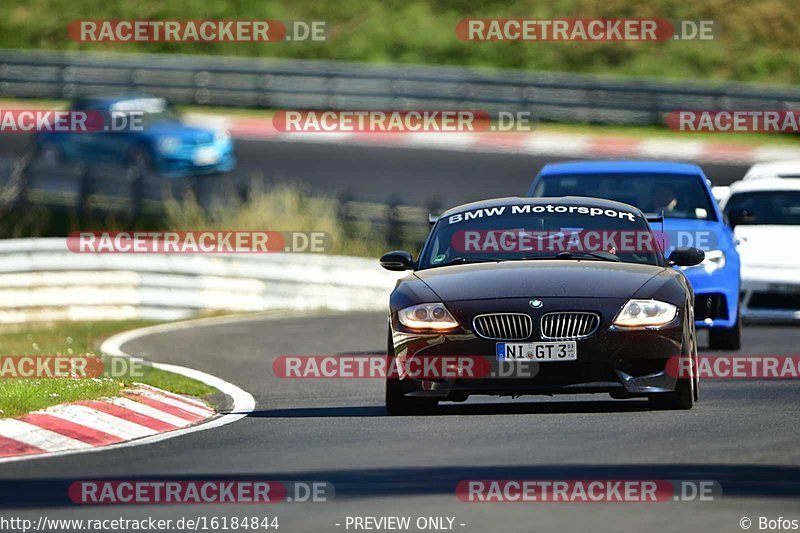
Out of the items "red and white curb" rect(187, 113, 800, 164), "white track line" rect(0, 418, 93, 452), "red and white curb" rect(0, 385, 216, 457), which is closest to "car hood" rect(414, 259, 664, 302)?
"red and white curb" rect(0, 385, 216, 457)

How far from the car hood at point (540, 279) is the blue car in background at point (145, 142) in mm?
22232

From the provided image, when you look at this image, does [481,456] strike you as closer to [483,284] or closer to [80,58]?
[483,284]

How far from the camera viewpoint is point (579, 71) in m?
45.4

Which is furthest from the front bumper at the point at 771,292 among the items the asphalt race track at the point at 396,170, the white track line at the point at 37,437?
the asphalt race track at the point at 396,170

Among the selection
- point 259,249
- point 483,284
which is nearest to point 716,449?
point 483,284

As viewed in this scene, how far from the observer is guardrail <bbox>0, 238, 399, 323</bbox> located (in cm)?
2103

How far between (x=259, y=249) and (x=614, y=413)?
13.7 meters

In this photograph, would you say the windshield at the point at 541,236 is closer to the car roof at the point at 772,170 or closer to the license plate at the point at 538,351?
the license plate at the point at 538,351

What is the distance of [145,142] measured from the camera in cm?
3350

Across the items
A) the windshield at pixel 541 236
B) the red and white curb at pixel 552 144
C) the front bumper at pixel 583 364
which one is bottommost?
the front bumper at pixel 583 364

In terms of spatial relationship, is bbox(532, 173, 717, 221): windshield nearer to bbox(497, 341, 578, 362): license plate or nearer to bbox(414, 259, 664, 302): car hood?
bbox(414, 259, 664, 302): car hood

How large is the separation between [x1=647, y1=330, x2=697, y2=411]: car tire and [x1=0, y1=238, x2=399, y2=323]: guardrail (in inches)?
441

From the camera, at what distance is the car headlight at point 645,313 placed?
413 inches

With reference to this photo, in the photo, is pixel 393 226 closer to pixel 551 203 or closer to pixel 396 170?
pixel 396 170
